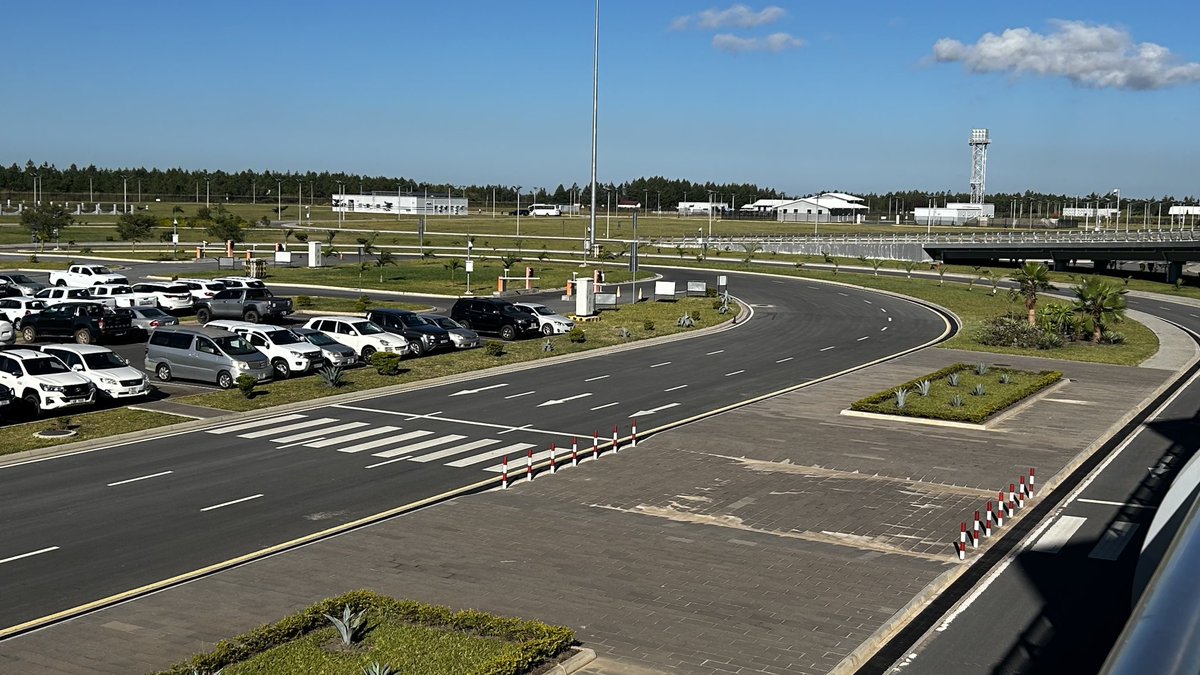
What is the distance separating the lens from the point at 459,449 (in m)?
28.9

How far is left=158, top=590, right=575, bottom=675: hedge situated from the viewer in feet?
45.5

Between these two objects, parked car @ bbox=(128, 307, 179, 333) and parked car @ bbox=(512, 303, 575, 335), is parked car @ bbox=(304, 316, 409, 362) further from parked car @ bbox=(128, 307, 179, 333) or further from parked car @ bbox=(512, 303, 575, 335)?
parked car @ bbox=(512, 303, 575, 335)

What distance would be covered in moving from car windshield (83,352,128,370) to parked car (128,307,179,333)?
47.3 feet

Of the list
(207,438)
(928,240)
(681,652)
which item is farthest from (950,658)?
(928,240)

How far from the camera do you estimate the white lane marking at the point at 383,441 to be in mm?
28703

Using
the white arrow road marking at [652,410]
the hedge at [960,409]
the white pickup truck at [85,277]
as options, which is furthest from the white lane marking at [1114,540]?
the white pickup truck at [85,277]

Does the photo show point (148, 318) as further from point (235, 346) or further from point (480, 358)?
point (480, 358)

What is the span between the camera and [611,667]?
49.3 feet

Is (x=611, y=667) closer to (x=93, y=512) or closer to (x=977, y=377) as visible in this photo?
(x=93, y=512)

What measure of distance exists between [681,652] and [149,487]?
14038mm

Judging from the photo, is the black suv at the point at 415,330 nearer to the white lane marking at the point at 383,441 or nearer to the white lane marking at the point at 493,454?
the white lane marking at the point at 383,441

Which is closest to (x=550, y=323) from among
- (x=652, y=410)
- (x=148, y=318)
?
(x=148, y=318)

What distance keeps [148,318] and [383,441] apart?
79.5 feet

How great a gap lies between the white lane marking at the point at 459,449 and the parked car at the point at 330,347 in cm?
1214
